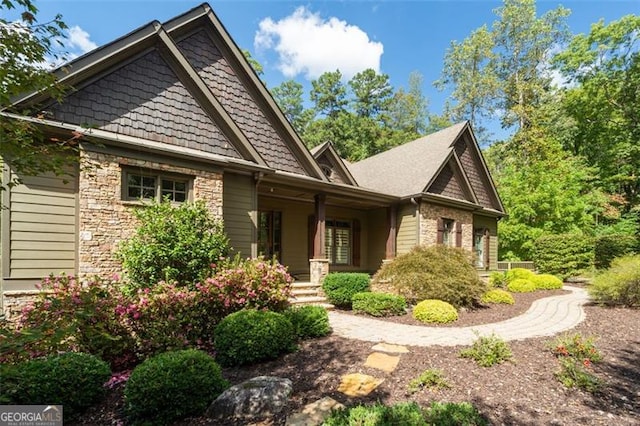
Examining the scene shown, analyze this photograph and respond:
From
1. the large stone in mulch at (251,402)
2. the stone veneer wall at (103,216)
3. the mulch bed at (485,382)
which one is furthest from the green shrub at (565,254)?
the stone veneer wall at (103,216)

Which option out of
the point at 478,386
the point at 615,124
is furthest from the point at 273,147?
the point at 615,124

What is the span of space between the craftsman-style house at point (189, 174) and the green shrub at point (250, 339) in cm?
273

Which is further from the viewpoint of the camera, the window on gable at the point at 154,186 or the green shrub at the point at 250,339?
the window on gable at the point at 154,186

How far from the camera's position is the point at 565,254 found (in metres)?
15.1

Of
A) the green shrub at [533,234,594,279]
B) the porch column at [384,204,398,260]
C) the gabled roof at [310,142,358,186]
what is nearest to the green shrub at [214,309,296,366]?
the gabled roof at [310,142,358,186]

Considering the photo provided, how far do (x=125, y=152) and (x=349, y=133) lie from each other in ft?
77.9

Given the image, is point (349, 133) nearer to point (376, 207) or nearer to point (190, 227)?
point (376, 207)

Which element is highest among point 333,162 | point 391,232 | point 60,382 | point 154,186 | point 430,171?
point 333,162

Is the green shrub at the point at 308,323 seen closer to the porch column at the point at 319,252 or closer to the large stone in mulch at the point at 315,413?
the large stone in mulch at the point at 315,413

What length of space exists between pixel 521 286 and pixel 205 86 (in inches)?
492

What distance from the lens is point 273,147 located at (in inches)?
366

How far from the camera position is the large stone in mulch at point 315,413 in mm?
3066

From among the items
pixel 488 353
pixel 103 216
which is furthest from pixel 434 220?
pixel 103 216

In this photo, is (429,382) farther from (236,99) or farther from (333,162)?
(333,162)
